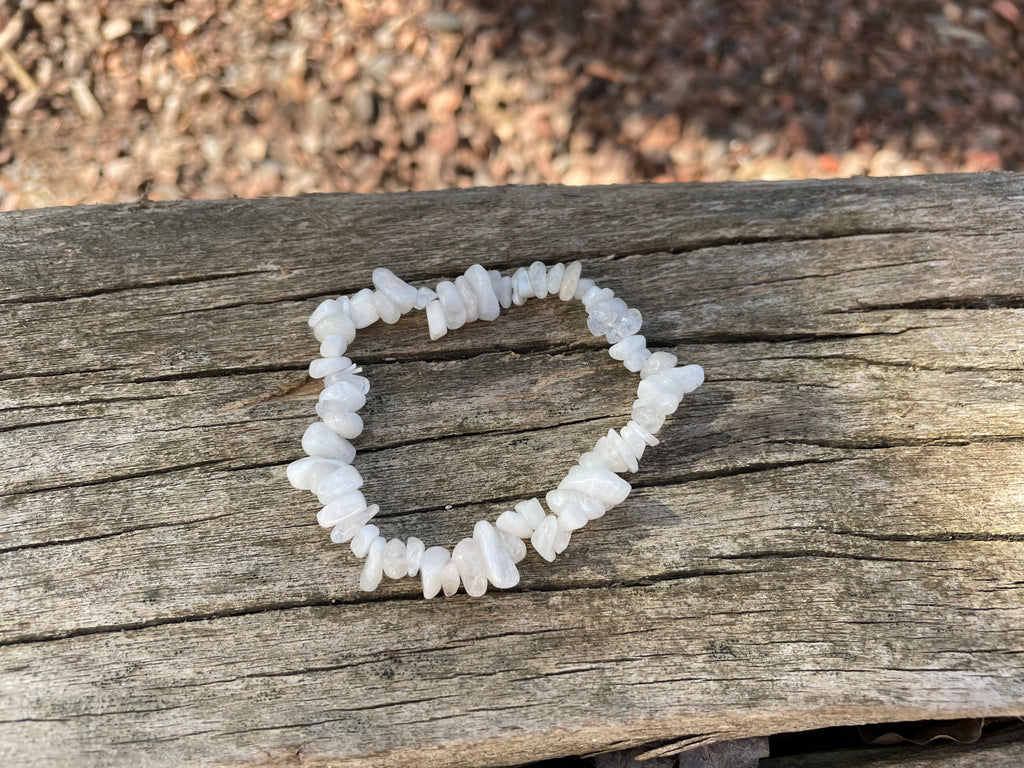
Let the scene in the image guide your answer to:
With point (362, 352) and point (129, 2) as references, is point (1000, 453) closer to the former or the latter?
point (362, 352)

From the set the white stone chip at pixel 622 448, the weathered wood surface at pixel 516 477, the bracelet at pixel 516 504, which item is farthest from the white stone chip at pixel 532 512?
the white stone chip at pixel 622 448

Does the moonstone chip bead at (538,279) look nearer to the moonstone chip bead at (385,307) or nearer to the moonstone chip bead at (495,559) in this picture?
the moonstone chip bead at (385,307)

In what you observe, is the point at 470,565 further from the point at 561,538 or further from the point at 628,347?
the point at 628,347

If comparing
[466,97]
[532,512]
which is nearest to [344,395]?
[532,512]

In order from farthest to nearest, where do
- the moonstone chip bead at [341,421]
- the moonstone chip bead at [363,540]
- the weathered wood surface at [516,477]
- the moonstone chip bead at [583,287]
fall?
the moonstone chip bead at [583,287], the moonstone chip bead at [341,421], the moonstone chip bead at [363,540], the weathered wood surface at [516,477]

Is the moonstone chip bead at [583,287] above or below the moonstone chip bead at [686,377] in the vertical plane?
above

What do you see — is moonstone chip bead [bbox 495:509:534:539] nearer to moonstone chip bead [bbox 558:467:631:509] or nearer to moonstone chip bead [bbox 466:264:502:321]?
moonstone chip bead [bbox 558:467:631:509]

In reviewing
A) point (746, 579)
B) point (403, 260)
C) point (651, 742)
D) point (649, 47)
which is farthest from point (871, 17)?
point (651, 742)
